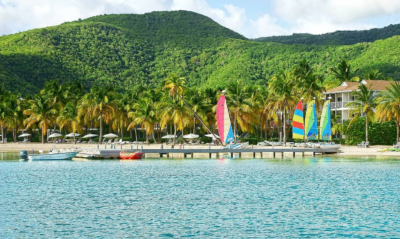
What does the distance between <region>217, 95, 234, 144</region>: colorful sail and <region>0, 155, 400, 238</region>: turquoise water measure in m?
16.6

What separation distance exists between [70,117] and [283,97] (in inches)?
1546

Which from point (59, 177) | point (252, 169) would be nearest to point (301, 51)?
point (252, 169)

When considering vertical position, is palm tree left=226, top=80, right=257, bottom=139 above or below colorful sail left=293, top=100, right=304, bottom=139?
above

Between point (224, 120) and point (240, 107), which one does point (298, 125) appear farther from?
point (240, 107)

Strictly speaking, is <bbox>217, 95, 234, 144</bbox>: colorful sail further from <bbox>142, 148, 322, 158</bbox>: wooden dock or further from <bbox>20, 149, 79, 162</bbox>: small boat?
<bbox>20, 149, 79, 162</bbox>: small boat

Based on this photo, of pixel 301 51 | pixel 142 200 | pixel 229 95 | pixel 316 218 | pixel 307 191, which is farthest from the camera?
pixel 301 51

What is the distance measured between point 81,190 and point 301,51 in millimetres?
127000

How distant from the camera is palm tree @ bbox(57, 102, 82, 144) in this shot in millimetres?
98062

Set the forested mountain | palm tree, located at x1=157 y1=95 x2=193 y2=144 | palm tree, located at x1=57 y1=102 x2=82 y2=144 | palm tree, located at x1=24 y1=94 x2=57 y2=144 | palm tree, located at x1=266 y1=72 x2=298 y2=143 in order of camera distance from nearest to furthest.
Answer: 1. palm tree, located at x1=266 y1=72 x2=298 y2=143
2. palm tree, located at x1=157 y1=95 x2=193 y2=144
3. palm tree, located at x1=57 y1=102 x2=82 y2=144
4. palm tree, located at x1=24 y1=94 x2=57 y2=144
5. the forested mountain

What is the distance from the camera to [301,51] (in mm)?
155625

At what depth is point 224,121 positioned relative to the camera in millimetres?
68312

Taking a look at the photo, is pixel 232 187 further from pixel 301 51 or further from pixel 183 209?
pixel 301 51

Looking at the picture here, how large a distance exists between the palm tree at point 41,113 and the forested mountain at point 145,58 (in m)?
30.5

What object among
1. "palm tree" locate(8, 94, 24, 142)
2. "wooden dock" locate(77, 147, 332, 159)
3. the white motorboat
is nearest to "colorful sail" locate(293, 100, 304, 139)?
"wooden dock" locate(77, 147, 332, 159)
